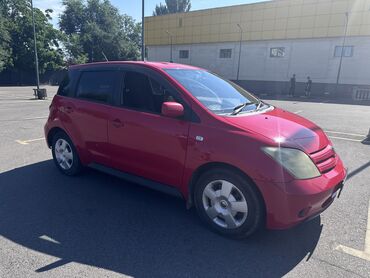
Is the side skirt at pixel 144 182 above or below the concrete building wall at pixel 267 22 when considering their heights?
below

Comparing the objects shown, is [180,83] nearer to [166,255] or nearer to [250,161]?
[250,161]

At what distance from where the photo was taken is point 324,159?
3096mm

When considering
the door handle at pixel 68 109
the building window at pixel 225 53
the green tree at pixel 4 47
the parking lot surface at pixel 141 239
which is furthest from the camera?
the building window at pixel 225 53

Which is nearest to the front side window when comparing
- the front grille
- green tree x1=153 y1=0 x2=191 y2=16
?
the front grille

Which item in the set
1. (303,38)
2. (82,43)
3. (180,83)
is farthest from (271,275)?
(82,43)

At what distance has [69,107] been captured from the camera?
468 cm

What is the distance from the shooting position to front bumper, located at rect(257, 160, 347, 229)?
270 cm

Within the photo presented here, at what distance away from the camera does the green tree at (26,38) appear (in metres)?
37.6

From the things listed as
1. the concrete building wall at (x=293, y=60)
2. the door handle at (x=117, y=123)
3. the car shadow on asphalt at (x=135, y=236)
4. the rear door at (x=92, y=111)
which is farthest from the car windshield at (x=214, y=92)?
the concrete building wall at (x=293, y=60)

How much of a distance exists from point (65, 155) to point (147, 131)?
2005 mm

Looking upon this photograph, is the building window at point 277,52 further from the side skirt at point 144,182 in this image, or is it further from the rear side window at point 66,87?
the side skirt at point 144,182

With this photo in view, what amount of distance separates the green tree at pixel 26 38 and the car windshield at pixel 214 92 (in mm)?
39791

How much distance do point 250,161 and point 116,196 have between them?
7.09 feet

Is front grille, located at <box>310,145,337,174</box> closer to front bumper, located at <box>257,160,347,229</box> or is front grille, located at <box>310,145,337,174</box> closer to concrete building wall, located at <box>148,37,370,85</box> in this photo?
front bumper, located at <box>257,160,347,229</box>
